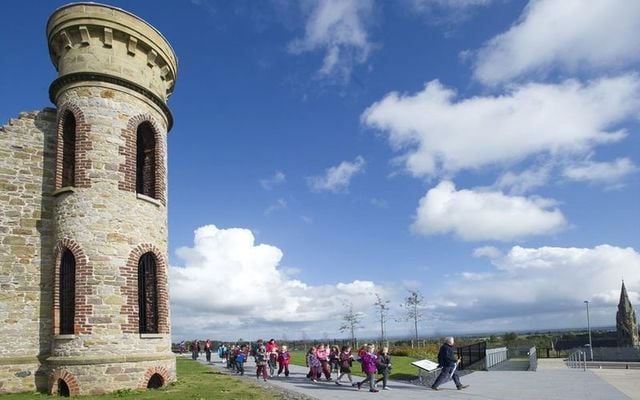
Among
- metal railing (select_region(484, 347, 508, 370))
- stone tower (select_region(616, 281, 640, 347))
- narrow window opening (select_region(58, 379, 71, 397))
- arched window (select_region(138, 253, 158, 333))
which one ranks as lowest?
stone tower (select_region(616, 281, 640, 347))

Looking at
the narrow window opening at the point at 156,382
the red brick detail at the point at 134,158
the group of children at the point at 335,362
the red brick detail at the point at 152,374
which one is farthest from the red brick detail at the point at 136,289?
the group of children at the point at 335,362

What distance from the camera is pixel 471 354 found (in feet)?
71.4

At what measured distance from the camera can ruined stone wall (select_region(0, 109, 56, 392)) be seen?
14.6 metres

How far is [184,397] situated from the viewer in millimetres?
13148

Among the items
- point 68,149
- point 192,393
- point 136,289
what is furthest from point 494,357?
point 68,149

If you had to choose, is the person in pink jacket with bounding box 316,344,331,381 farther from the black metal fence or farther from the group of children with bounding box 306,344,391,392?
the black metal fence

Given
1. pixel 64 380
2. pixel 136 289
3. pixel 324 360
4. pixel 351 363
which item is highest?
pixel 136 289

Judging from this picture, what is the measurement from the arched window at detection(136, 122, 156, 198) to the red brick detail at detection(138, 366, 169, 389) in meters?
5.71

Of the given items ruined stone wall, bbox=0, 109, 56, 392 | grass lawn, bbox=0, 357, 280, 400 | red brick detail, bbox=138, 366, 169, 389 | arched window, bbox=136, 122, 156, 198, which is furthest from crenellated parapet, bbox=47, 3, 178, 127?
grass lawn, bbox=0, 357, 280, 400

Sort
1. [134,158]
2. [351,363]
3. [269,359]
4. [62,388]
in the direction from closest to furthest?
[62,388] → [134,158] → [351,363] → [269,359]

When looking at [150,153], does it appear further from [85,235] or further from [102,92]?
[85,235]

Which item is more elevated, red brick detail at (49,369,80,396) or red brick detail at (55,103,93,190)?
red brick detail at (55,103,93,190)

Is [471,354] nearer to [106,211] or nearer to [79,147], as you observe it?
[106,211]

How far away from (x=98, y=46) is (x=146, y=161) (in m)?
4.07
